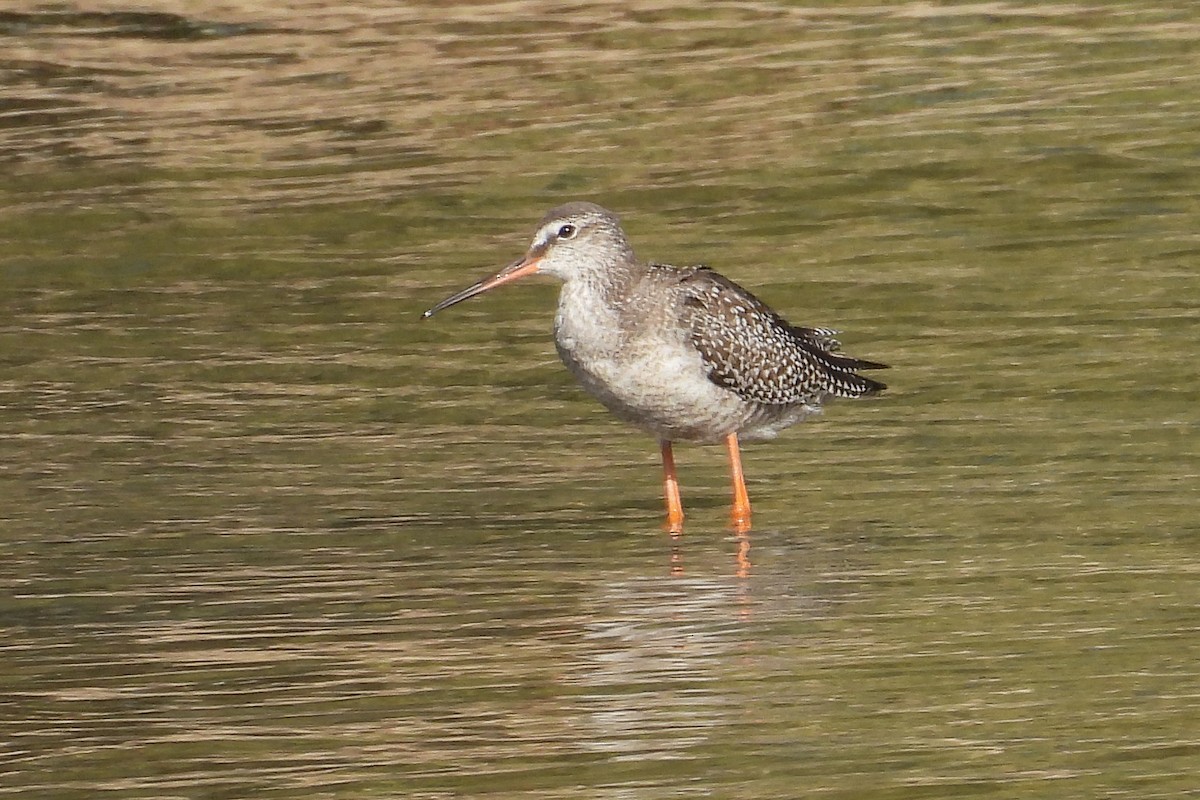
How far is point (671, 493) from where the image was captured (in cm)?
957

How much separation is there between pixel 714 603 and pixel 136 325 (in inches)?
201

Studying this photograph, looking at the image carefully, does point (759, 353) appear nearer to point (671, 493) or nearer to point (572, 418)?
point (671, 493)

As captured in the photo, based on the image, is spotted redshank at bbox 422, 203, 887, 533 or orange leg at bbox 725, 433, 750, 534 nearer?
orange leg at bbox 725, 433, 750, 534

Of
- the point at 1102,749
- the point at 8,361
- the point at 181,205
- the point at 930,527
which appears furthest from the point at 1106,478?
the point at 181,205

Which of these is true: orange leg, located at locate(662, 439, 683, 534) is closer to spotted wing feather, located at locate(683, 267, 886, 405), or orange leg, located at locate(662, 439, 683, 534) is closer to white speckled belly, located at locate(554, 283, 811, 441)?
white speckled belly, located at locate(554, 283, 811, 441)

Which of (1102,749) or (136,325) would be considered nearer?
(1102,749)

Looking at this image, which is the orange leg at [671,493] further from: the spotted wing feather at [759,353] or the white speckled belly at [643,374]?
the spotted wing feather at [759,353]

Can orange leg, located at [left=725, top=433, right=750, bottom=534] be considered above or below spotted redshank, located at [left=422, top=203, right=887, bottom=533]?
below

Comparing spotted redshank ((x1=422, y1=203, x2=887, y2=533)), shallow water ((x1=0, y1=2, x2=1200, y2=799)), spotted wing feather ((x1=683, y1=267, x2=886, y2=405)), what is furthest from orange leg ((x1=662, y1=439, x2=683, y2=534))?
spotted wing feather ((x1=683, y1=267, x2=886, y2=405))

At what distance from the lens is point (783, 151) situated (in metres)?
14.7

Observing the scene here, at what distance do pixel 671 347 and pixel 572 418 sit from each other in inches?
51.9

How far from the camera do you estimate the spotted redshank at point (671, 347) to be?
953cm

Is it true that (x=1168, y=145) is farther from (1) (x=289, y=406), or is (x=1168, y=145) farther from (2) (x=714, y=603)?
(2) (x=714, y=603)

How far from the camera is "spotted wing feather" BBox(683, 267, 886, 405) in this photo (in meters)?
9.74
